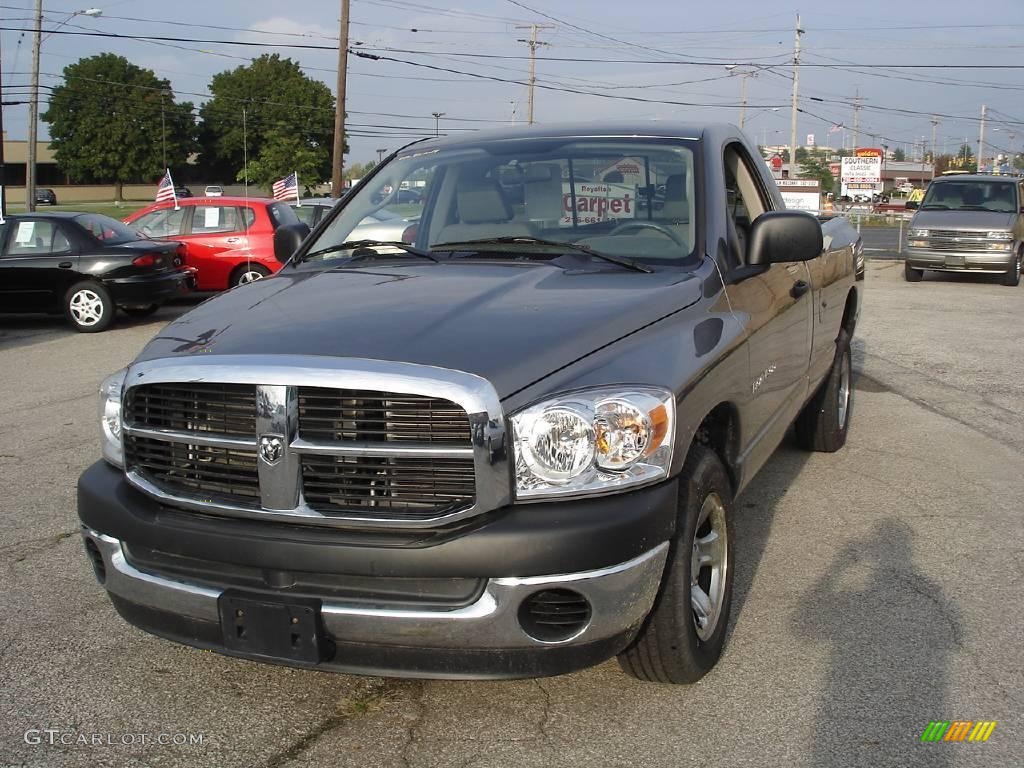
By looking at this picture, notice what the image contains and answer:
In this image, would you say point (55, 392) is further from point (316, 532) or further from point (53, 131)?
point (53, 131)

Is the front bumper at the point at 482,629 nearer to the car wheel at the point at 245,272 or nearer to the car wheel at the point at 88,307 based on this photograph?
the car wheel at the point at 88,307

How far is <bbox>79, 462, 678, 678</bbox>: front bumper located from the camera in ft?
9.15

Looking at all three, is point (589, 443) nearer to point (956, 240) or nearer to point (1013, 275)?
point (956, 240)

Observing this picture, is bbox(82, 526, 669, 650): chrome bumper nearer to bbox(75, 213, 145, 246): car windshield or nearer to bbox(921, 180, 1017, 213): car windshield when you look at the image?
bbox(75, 213, 145, 246): car windshield

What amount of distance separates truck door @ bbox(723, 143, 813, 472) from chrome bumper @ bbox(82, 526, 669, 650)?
3.85 feet

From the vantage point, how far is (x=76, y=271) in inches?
527

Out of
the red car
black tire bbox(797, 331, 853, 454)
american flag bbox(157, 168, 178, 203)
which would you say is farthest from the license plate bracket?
american flag bbox(157, 168, 178, 203)

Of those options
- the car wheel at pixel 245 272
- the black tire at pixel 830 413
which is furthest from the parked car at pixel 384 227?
the car wheel at pixel 245 272

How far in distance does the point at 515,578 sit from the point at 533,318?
0.84m

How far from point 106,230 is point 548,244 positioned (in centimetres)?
1129

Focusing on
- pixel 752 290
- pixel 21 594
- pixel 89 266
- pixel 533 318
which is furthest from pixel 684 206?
pixel 89 266

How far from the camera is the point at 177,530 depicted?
3.03 meters

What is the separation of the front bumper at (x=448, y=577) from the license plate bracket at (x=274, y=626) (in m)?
0.02

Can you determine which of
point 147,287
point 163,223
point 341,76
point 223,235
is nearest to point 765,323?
point 147,287
